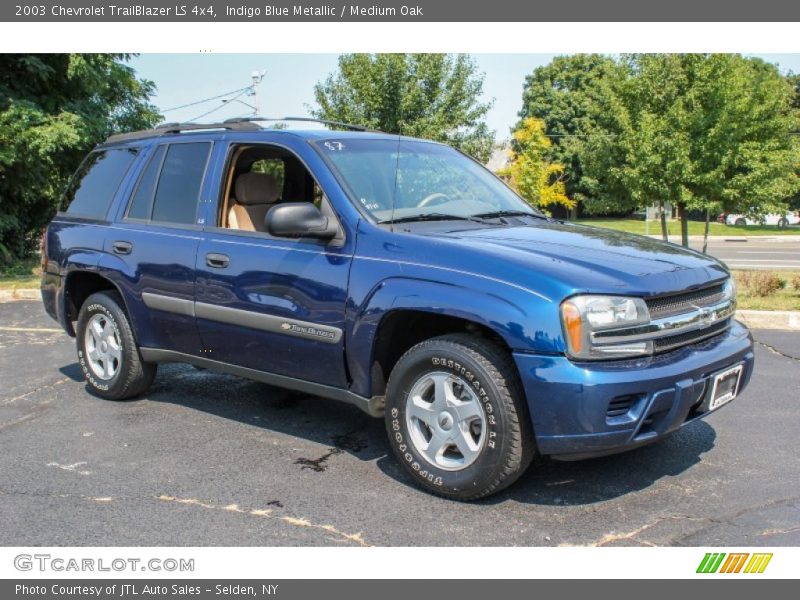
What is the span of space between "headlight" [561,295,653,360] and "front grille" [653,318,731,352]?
0.50ft

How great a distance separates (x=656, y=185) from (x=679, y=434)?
13393mm

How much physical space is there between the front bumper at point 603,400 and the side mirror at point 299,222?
135 centimetres

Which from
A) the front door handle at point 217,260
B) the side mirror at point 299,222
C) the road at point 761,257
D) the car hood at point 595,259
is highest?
the side mirror at point 299,222

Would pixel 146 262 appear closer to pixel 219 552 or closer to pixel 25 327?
pixel 219 552

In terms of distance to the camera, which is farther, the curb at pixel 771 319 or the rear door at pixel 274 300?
the curb at pixel 771 319

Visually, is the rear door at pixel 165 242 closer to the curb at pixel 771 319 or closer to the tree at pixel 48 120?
the curb at pixel 771 319

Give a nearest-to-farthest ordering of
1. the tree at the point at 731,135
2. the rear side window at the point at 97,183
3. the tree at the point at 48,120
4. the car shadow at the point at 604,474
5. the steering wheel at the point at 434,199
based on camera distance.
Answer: the car shadow at the point at 604,474 → the steering wheel at the point at 434,199 → the rear side window at the point at 97,183 → the tree at the point at 48,120 → the tree at the point at 731,135

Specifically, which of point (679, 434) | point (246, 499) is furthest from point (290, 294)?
point (679, 434)

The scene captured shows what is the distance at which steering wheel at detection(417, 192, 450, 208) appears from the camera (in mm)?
4623

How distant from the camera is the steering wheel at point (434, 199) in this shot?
4.62 m

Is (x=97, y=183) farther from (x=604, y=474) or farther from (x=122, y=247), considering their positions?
(x=604, y=474)

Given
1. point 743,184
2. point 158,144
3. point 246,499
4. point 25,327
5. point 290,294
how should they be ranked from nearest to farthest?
point 246,499, point 290,294, point 158,144, point 25,327, point 743,184

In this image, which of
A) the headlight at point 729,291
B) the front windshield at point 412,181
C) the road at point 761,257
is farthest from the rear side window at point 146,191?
A: the road at point 761,257

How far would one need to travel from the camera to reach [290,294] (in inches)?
174
